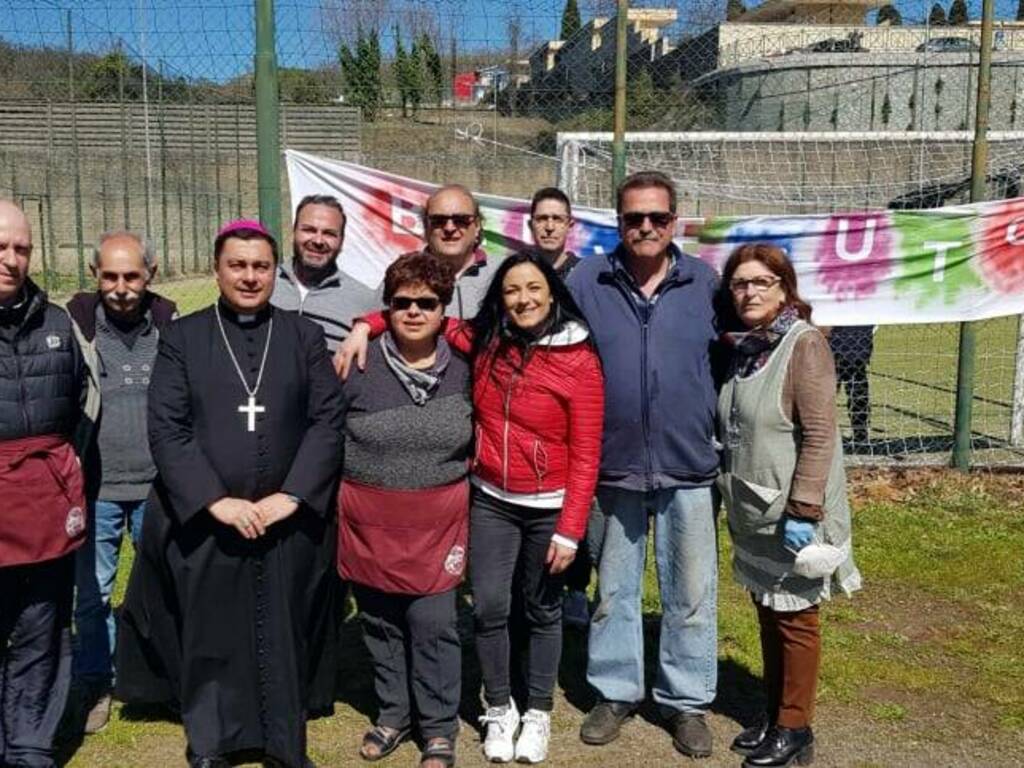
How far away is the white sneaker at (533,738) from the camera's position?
12.4 feet

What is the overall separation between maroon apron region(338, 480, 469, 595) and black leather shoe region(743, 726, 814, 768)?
1253 mm

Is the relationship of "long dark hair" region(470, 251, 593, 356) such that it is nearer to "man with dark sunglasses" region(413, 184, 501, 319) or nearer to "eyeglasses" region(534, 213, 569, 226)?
"man with dark sunglasses" region(413, 184, 501, 319)

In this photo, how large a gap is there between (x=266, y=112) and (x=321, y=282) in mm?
1833

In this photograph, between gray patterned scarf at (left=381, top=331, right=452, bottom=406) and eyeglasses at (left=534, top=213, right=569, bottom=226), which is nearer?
gray patterned scarf at (left=381, top=331, right=452, bottom=406)

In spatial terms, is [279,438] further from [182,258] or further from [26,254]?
[182,258]

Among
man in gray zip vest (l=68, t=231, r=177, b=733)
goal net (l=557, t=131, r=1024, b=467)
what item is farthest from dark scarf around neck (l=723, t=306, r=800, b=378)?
goal net (l=557, t=131, r=1024, b=467)

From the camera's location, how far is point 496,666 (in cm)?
377

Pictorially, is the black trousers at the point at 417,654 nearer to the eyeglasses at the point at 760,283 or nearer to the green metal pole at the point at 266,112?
the eyeglasses at the point at 760,283

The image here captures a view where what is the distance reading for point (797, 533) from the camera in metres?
3.46

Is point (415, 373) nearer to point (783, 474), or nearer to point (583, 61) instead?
point (783, 474)

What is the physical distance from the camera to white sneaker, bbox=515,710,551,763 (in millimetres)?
3781

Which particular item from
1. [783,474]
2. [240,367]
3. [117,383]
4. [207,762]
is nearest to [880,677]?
[783,474]

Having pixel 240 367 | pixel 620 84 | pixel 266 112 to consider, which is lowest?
pixel 240 367

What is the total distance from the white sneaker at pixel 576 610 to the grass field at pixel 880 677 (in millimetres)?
72
